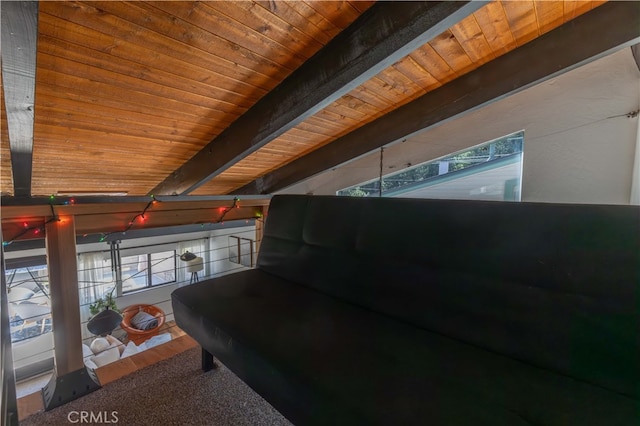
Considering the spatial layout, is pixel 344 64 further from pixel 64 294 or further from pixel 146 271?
pixel 146 271

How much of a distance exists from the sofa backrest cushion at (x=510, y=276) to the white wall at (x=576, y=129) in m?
1.94

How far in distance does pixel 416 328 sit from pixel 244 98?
1850mm

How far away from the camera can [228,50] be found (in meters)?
1.50

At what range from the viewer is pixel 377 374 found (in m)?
0.80

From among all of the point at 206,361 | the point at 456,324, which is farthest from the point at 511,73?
the point at 206,361

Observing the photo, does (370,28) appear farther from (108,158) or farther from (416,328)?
(108,158)

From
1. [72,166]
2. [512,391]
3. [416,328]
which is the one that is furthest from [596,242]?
[72,166]

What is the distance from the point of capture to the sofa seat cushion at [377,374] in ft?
2.22

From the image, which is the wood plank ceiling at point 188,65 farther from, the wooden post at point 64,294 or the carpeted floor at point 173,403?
the carpeted floor at point 173,403

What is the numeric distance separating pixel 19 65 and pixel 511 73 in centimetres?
270

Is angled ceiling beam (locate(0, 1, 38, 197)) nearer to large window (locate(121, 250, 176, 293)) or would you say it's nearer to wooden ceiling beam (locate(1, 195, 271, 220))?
wooden ceiling beam (locate(1, 195, 271, 220))

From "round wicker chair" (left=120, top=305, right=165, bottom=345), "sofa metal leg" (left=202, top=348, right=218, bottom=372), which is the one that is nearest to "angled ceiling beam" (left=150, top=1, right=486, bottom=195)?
"sofa metal leg" (left=202, top=348, right=218, bottom=372)

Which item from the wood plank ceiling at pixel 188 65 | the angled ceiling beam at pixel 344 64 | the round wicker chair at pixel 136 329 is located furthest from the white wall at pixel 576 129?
the round wicker chair at pixel 136 329

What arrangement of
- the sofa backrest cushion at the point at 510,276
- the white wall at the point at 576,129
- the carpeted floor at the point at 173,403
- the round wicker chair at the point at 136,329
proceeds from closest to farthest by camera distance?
the sofa backrest cushion at the point at 510,276 < the carpeted floor at the point at 173,403 < the white wall at the point at 576,129 < the round wicker chair at the point at 136,329
